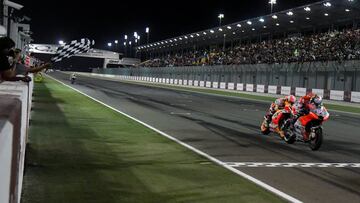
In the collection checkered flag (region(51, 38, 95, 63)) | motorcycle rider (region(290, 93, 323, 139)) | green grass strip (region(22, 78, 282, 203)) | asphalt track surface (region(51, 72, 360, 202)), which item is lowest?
green grass strip (region(22, 78, 282, 203))

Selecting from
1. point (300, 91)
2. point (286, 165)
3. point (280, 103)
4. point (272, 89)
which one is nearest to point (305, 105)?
point (280, 103)

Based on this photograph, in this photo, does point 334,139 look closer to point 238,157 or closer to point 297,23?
point 238,157

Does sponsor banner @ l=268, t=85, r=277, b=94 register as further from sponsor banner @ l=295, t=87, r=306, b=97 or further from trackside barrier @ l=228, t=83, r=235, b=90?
trackside barrier @ l=228, t=83, r=235, b=90

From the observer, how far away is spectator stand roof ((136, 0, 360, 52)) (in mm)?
45156

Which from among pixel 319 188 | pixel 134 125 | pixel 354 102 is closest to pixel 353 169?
pixel 319 188

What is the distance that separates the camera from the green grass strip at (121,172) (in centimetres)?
672

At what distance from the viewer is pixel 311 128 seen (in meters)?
11.9

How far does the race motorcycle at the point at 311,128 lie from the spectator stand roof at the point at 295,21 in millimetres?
32952

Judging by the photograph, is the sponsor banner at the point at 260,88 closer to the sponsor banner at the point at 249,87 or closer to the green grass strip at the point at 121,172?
the sponsor banner at the point at 249,87

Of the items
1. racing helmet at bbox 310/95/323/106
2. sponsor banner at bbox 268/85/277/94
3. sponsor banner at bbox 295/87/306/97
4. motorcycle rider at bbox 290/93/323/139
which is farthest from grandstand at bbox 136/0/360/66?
racing helmet at bbox 310/95/323/106

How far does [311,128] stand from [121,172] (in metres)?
5.57

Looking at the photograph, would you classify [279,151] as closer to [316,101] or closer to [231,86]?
[316,101]

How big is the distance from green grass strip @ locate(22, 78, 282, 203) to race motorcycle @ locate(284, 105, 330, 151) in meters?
3.05

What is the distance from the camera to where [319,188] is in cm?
765
